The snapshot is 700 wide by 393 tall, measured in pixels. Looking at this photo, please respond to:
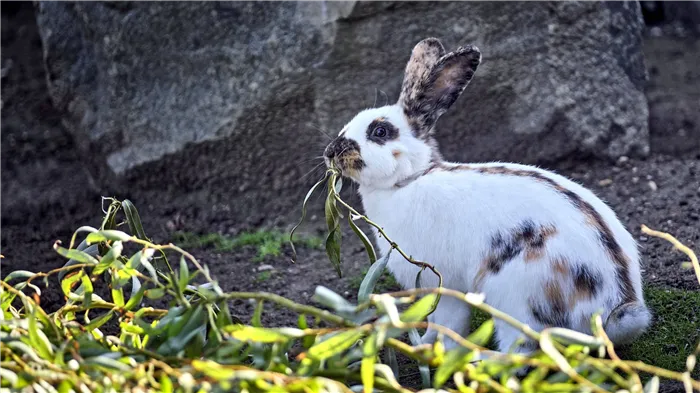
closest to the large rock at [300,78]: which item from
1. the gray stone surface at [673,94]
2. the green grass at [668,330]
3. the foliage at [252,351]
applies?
the gray stone surface at [673,94]

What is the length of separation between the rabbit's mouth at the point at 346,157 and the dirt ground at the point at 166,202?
2.86 ft

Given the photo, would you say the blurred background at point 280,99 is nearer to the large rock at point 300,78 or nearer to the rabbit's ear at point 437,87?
the large rock at point 300,78

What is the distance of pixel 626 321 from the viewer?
13.0 ft

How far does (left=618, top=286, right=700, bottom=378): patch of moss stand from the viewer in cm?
430

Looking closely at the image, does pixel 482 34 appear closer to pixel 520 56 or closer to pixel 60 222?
pixel 520 56

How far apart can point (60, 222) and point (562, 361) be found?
459 cm

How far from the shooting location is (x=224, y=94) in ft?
21.0

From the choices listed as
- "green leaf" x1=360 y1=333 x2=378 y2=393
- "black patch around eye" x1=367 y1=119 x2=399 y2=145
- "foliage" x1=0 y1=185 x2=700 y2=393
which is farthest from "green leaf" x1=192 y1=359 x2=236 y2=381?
"black patch around eye" x1=367 y1=119 x2=399 y2=145

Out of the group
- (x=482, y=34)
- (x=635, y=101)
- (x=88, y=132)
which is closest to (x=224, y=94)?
(x=88, y=132)

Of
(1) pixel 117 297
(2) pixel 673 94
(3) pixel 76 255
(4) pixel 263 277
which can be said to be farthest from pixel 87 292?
(2) pixel 673 94

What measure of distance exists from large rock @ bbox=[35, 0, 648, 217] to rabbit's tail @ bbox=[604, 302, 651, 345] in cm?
265

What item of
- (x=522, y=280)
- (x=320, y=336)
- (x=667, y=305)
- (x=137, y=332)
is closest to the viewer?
(x=320, y=336)

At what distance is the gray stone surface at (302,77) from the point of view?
632cm

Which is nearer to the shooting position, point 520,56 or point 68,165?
point 520,56
